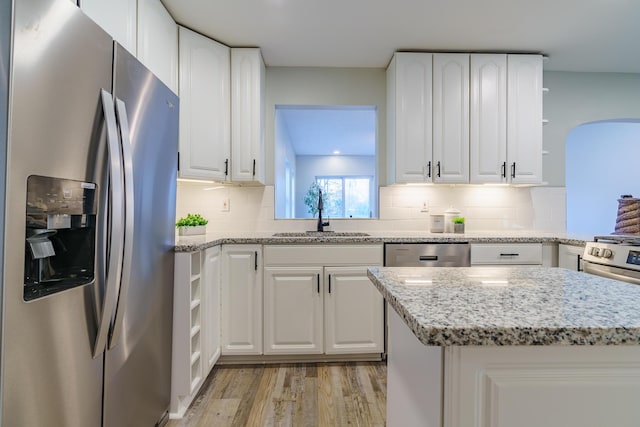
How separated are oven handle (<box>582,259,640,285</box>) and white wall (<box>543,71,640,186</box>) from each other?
1203 millimetres

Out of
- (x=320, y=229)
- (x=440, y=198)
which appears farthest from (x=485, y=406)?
(x=440, y=198)

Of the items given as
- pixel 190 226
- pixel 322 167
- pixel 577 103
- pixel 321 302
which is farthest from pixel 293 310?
pixel 322 167

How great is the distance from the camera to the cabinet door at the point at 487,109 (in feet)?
8.63

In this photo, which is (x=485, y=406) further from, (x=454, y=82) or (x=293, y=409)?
(x=454, y=82)

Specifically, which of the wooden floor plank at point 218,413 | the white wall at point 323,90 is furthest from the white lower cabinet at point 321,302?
the white wall at point 323,90

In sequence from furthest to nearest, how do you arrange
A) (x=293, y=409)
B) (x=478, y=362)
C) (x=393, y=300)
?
(x=293, y=409) → (x=393, y=300) → (x=478, y=362)

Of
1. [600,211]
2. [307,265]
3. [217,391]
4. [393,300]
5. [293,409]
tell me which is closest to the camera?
[393,300]

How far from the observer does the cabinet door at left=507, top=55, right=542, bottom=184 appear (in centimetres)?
264

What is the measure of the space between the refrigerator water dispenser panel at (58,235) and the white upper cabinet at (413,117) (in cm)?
215

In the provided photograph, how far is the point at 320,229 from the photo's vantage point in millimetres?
2826

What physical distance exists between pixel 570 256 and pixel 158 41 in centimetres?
306

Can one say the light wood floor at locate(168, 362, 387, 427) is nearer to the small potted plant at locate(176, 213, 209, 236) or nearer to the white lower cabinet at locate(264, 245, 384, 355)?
the white lower cabinet at locate(264, 245, 384, 355)

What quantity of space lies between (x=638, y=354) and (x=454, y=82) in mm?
2482

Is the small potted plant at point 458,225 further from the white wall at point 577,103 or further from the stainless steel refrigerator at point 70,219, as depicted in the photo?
the stainless steel refrigerator at point 70,219
